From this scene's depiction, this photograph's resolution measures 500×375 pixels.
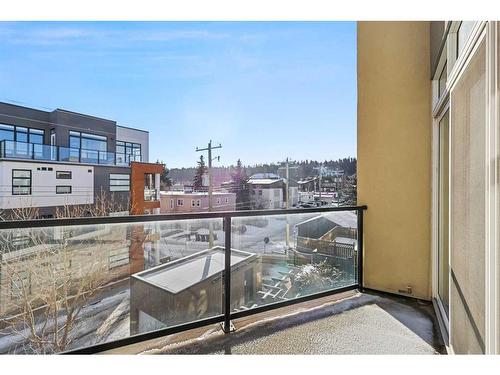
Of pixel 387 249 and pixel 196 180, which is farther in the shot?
pixel 196 180

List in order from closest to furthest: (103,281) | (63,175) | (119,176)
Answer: (103,281) < (63,175) < (119,176)

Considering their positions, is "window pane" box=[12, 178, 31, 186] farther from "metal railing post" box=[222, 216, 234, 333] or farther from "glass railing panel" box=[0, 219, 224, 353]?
"metal railing post" box=[222, 216, 234, 333]

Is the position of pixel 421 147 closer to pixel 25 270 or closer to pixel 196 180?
pixel 25 270

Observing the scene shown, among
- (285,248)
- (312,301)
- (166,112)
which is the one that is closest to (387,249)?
(312,301)

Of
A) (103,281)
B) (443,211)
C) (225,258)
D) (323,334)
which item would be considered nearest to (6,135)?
(103,281)

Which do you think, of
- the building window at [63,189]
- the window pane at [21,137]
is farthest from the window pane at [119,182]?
the window pane at [21,137]

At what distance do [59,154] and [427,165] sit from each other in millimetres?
7614

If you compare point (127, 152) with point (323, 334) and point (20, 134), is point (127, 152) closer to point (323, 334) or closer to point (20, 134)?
point (20, 134)

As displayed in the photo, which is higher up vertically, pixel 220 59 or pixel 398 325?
pixel 220 59

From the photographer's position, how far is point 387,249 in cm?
265

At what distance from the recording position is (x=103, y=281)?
1.69m

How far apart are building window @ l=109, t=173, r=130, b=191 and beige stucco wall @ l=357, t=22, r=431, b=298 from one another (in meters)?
6.06

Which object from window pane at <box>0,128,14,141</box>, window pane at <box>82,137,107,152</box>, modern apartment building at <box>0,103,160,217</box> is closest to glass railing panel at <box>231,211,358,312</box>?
modern apartment building at <box>0,103,160,217</box>

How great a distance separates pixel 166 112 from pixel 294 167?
19.0ft
